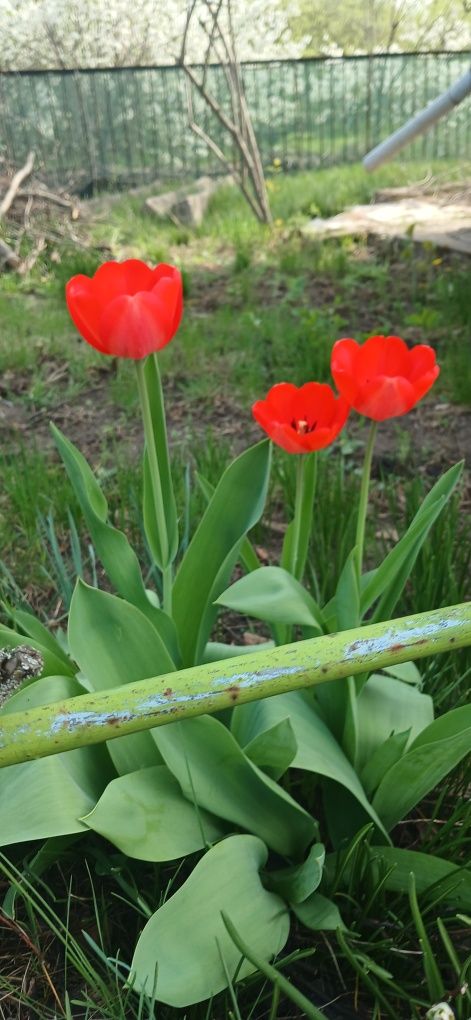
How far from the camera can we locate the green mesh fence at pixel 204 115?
9.55 m

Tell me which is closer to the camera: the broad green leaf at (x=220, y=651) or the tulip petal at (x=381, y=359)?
the tulip petal at (x=381, y=359)

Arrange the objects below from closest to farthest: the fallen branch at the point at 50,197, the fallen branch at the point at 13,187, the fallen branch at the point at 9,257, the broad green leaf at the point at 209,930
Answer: the broad green leaf at the point at 209,930
the fallen branch at the point at 9,257
the fallen branch at the point at 13,187
the fallen branch at the point at 50,197

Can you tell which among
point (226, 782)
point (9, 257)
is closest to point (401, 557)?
point (226, 782)

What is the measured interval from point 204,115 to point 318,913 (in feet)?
37.4

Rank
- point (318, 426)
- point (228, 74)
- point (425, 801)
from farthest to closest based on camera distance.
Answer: point (228, 74), point (425, 801), point (318, 426)

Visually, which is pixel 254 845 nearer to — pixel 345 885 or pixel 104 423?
pixel 345 885

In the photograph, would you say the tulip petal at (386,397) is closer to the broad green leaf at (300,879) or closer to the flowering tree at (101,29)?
the broad green leaf at (300,879)

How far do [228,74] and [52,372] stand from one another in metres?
3.49

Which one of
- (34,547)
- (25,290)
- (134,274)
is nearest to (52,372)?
(25,290)

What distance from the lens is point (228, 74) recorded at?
603 centimetres

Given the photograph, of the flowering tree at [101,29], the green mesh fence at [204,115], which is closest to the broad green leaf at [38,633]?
the green mesh fence at [204,115]

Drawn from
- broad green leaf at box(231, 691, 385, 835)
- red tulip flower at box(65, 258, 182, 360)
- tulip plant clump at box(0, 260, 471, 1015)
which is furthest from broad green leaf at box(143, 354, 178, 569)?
broad green leaf at box(231, 691, 385, 835)

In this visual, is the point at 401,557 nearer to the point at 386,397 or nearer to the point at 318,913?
the point at 386,397

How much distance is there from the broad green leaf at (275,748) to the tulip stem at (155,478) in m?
0.26
